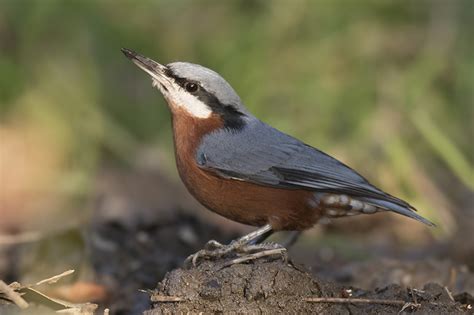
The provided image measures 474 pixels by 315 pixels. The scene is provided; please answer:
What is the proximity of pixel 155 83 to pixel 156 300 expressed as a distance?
6.62 ft

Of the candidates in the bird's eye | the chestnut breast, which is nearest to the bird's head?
the bird's eye

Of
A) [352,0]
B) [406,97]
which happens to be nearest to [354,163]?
[406,97]

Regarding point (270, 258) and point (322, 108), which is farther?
point (322, 108)

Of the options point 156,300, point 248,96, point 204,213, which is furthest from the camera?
point 248,96

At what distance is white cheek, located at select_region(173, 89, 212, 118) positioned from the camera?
19.4 ft

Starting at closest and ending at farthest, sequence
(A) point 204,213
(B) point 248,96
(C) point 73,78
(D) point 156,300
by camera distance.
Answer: (D) point 156,300 → (A) point 204,213 → (B) point 248,96 → (C) point 73,78

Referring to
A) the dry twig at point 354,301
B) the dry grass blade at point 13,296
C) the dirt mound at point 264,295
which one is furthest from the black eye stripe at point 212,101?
the dry grass blade at point 13,296

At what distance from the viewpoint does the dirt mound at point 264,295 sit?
432cm

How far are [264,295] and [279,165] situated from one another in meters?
1.44

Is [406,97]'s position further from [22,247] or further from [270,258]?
[270,258]

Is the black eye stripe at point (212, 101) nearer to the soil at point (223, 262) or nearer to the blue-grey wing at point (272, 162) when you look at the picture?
the blue-grey wing at point (272, 162)

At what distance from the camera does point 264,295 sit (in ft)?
14.2

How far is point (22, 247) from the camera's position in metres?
6.72

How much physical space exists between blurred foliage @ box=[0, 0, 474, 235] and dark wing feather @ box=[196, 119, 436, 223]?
3503 mm
